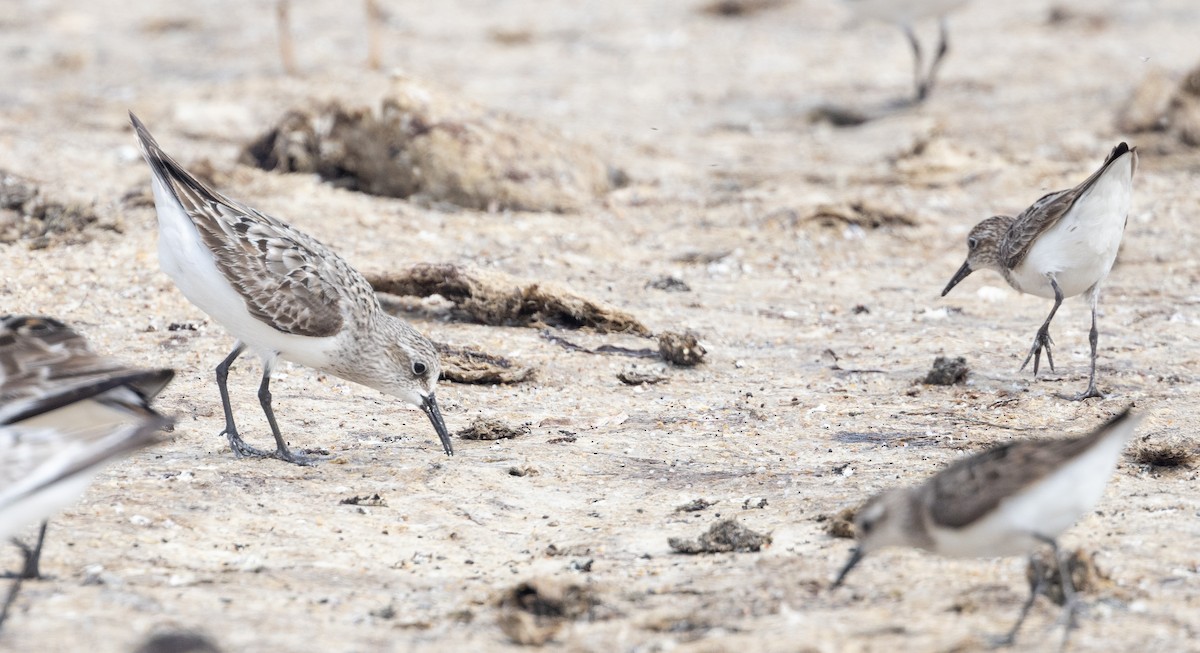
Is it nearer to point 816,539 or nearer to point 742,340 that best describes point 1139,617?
point 816,539

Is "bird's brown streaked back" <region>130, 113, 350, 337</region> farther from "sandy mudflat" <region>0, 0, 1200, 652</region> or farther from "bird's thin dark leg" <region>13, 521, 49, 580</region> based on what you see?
"bird's thin dark leg" <region>13, 521, 49, 580</region>

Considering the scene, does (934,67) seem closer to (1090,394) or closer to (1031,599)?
(1090,394)

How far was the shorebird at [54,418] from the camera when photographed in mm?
4090

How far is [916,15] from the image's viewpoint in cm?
1576

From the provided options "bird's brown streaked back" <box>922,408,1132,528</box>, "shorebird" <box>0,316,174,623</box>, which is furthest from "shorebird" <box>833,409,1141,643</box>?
"shorebird" <box>0,316,174,623</box>

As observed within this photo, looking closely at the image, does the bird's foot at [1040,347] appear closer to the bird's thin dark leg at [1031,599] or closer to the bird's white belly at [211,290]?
the bird's thin dark leg at [1031,599]

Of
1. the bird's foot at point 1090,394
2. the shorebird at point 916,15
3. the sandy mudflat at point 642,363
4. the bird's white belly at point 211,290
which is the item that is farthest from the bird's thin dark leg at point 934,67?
the bird's white belly at point 211,290

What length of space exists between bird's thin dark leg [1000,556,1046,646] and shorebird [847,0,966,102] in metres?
11.5

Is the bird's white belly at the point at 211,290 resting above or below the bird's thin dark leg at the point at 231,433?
above

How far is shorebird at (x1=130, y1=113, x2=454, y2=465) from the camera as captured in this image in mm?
6387

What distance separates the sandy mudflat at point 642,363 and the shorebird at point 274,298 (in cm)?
35

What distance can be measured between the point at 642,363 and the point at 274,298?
8.10ft

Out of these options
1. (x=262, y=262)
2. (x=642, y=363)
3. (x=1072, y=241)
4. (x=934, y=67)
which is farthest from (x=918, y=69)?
(x=262, y=262)

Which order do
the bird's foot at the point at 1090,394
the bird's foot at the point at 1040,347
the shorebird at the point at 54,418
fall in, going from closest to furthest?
the shorebird at the point at 54,418
the bird's foot at the point at 1090,394
the bird's foot at the point at 1040,347
